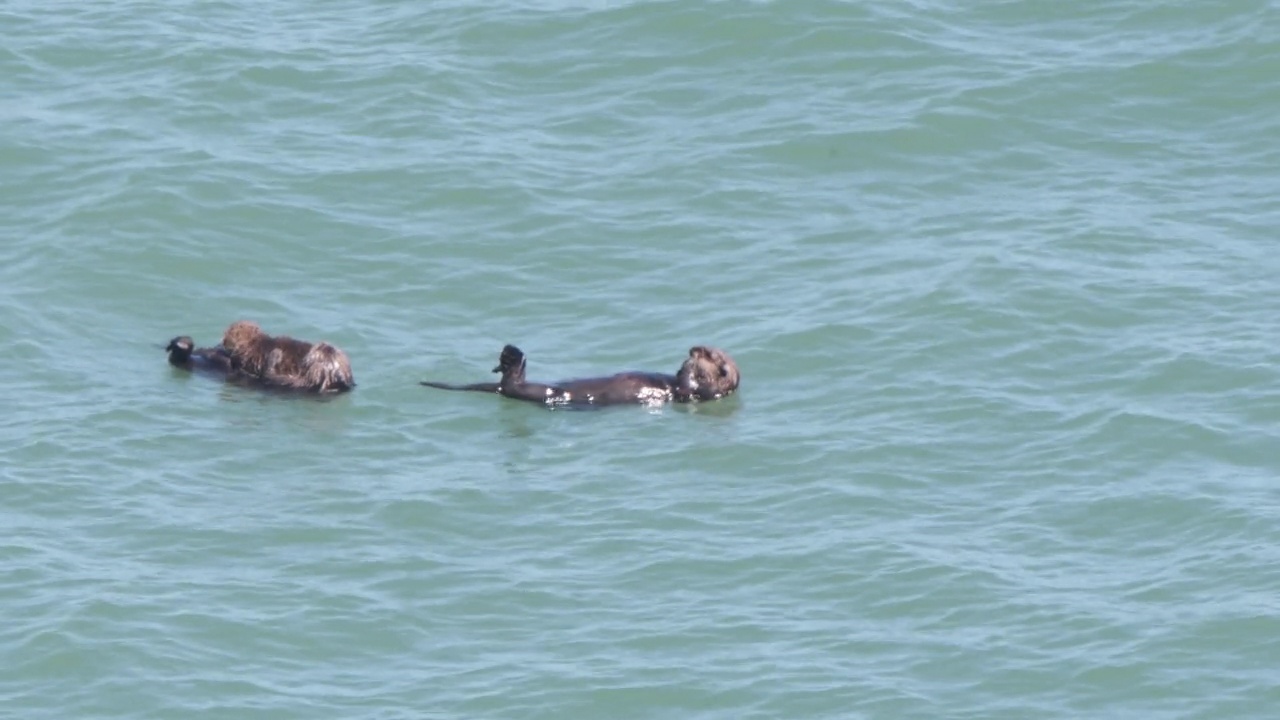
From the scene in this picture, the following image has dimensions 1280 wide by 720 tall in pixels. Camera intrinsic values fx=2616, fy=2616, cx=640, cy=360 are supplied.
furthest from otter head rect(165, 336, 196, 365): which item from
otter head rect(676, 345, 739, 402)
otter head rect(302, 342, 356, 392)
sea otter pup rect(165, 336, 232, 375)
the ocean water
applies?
otter head rect(676, 345, 739, 402)

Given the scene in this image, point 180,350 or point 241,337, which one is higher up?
point 241,337

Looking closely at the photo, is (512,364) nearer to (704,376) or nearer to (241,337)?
(704,376)

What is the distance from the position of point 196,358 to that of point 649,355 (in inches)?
138

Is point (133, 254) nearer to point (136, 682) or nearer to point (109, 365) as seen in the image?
point (109, 365)

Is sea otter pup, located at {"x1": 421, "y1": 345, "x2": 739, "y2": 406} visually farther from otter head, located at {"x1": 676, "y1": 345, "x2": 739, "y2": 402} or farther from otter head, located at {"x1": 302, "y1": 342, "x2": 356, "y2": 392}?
otter head, located at {"x1": 302, "y1": 342, "x2": 356, "y2": 392}

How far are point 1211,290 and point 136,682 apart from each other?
32.1 ft

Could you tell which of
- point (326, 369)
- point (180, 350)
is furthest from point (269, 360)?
point (180, 350)

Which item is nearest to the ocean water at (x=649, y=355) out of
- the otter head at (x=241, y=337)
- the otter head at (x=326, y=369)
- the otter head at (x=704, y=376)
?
the otter head at (x=326, y=369)

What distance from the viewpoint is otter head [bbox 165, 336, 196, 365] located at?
784 inches

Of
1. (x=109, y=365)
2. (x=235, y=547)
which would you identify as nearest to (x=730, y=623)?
(x=235, y=547)

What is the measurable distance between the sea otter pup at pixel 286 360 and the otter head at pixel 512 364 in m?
1.15

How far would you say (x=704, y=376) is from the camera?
19281 millimetres

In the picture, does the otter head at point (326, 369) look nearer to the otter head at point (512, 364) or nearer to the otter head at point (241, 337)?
the otter head at point (241, 337)

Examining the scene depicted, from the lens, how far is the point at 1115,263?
21484mm
